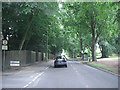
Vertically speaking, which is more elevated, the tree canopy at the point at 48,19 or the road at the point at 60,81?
the tree canopy at the point at 48,19

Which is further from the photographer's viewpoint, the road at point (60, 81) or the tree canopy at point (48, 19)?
the tree canopy at point (48, 19)

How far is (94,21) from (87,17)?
5.16ft

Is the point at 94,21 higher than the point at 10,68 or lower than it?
higher

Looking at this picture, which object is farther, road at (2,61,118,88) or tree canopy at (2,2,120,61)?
tree canopy at (2,2,120,61)

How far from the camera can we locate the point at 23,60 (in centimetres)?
2345

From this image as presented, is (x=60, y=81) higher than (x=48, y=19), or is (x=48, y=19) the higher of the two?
(x=48, y=19)

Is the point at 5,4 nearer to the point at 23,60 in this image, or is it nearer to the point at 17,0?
the point at 17,0

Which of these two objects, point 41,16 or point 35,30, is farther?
point 35,30

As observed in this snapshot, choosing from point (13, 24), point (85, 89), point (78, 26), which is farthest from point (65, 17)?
point (85, 89)

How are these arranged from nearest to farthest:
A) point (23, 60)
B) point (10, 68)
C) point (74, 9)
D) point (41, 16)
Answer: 1. point (10, 68)
2. point (41, 16)
3. point (23, 60)
4. point (74, 9)

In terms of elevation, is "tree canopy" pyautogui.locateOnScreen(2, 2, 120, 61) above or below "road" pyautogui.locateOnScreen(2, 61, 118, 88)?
above

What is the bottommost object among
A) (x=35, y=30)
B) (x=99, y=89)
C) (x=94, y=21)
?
(x=99, y=89)

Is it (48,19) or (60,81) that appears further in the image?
(48,19)

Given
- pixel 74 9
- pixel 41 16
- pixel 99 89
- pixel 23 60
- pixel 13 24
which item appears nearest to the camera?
pixel 99 89
